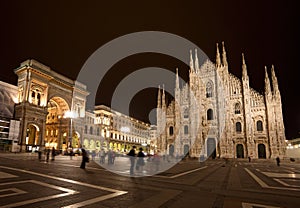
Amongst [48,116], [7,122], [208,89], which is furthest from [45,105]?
[208,89]

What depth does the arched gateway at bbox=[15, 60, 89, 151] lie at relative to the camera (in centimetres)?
4458

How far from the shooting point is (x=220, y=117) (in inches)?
1683

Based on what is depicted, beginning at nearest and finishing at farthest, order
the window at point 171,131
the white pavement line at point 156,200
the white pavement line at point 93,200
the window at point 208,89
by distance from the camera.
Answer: the white pavement line at point 93,200 → the white pavement line at point 156,200 → the window at point 208,89 → the window at point 171,131

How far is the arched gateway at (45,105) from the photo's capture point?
44.6 m

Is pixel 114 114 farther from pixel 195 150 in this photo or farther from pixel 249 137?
pixel 249 137

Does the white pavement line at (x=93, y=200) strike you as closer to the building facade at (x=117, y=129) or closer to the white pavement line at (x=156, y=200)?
the white pavement line at (x=156, y=200)

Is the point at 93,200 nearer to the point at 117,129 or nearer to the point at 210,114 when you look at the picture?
the point at 210,114

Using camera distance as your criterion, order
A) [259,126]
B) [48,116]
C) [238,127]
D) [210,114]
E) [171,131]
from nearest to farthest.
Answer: [259,126] → [238,127] → [210,114] → [171,131] → [48,116]

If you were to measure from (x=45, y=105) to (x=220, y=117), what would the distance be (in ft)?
133

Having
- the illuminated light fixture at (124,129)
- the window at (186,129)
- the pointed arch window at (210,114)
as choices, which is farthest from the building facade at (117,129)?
the pointed arch window at (210,114)

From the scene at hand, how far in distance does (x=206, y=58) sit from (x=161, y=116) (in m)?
17.7

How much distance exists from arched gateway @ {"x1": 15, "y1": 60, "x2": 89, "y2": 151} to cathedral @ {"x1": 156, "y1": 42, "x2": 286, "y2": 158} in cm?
2319

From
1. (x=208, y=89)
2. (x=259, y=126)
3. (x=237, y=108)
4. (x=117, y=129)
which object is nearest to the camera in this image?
(x=259, y=126)

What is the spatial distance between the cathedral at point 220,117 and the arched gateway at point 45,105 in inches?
913
